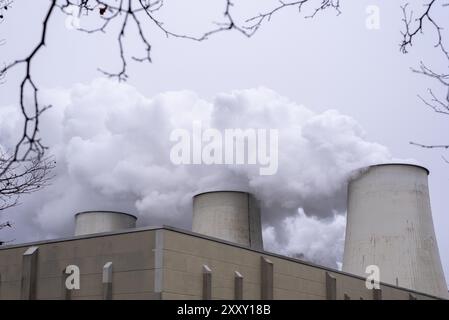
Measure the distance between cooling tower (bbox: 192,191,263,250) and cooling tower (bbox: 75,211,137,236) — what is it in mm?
2800

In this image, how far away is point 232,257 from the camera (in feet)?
47.5

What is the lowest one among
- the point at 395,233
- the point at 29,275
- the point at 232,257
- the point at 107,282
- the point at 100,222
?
the point at 107,282

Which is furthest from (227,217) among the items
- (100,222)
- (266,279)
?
(266,279)

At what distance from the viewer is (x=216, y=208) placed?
22.7 meters

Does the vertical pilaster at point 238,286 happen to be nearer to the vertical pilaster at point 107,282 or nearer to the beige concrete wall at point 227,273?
the beige concrete wall at point 227,273

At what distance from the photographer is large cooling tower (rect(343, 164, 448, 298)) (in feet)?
65.5

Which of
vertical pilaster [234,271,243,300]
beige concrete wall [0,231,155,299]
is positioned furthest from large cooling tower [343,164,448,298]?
beige concrete wall [0,231,155,299]

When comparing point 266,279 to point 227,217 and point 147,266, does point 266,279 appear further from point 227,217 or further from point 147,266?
point 227,217

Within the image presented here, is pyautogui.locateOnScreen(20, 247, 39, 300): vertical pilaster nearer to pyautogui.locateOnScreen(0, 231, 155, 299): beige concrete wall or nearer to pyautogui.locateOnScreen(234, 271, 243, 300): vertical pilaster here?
pyautogui.locateOnScreen(0, 231, 155, 299): beige concrete wall

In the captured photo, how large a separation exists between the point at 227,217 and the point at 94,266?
9.69 metres

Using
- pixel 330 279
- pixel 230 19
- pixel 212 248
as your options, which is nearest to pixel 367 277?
pixel 330 279

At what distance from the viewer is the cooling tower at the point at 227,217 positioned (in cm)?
2225

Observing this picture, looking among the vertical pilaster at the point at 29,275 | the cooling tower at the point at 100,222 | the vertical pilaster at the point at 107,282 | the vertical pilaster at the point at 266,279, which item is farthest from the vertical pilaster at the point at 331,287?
the cooling tower at the point at 100,222
